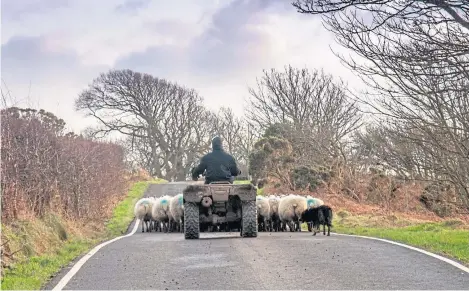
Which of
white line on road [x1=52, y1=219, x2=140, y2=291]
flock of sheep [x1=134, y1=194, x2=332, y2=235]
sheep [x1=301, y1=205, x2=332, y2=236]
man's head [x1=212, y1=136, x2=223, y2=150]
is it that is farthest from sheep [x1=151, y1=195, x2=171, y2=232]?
white line on road [x1=52, y1=219, x2=140, y2=291]

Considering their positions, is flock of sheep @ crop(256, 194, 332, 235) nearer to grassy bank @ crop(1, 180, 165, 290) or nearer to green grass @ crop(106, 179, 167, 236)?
green grass @ crop(106, 179, 167, 236)

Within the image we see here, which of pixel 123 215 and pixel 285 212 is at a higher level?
pixel 123 215

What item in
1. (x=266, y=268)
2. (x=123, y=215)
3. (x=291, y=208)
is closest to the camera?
(x=266, y=268)

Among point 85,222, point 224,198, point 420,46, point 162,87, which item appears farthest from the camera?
point 162,87

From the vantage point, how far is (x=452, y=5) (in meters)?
9.91

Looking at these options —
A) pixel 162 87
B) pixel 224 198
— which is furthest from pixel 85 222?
pixel 162 87

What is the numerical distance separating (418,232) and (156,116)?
4391 centimetres

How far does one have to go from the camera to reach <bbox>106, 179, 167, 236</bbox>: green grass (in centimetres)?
2265

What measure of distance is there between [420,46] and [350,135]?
2814 centimetres

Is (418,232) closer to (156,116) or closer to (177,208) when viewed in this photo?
(177,208)

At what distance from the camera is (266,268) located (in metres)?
9.93

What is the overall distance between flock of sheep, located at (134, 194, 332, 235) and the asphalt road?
7327 millimetres

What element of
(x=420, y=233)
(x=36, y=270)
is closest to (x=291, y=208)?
(x=420, y=233)

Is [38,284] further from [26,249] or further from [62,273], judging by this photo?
[26,249]
